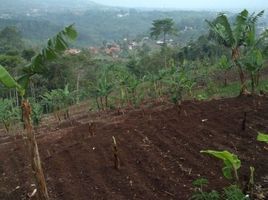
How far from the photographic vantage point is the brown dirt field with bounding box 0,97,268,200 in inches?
321

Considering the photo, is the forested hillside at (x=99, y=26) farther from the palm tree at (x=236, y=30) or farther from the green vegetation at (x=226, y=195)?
the green vegetation at (x=226, y=195)

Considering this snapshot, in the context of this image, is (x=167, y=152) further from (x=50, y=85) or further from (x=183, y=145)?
(x=50, y=85)

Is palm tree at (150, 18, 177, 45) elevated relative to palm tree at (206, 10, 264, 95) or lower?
lower

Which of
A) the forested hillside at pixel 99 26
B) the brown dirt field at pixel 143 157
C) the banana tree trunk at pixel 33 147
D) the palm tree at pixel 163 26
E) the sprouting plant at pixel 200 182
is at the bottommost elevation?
the forested hillside at pixel 99 26

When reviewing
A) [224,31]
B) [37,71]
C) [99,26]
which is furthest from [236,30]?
[99,26]

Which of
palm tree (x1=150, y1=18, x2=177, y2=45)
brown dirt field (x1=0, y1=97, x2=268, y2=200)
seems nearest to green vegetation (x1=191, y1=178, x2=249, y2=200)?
brown dirt field (x1=0, y1=97, x2=268, y2=200)

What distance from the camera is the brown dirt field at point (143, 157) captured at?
26.7 feet

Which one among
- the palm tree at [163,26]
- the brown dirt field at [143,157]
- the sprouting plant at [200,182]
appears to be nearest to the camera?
the sprouting plant at [200,182]

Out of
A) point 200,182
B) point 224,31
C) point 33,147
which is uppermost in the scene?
point 224,31

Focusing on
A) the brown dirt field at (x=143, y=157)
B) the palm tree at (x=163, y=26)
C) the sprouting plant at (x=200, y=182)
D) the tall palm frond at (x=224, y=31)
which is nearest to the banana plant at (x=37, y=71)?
the brown dirt field at (x=143, y=157)

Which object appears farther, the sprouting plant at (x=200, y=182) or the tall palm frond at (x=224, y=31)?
the tall palm frond at (x=224, y=31)

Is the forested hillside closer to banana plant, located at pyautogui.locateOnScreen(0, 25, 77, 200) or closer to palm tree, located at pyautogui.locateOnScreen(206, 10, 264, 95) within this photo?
palm tree, located at pyautogui.locateOnScreen(206, 10, 264, 95)

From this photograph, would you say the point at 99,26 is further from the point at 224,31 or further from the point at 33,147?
the point at 33,147

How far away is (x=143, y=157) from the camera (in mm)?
9398
